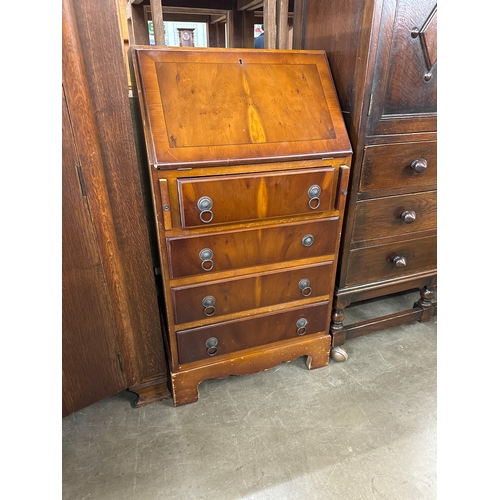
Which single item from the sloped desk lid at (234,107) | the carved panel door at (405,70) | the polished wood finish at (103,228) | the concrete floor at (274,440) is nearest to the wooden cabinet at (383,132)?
the carved panel door at (405,70)

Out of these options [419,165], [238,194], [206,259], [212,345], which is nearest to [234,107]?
[238,194]

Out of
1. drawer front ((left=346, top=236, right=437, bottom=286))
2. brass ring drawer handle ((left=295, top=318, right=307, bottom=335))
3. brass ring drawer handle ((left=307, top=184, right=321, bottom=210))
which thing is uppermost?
brass ring drawer handle ((left=307, top=184, right=321, bottom=210))

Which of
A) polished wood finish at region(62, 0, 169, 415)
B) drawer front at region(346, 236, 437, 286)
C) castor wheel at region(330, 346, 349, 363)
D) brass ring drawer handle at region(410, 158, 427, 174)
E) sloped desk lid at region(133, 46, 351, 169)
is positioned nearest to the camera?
A: polished wood finish at region(62, 0, 169, 415)

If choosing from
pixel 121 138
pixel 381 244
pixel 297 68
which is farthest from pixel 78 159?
pixel 381 244

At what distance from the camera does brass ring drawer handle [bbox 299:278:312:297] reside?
4.93ft

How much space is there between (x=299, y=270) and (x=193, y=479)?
840mm

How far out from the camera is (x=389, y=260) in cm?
171

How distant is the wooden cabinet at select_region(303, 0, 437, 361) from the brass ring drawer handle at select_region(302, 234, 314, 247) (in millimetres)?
206

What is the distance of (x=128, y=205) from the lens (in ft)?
4.00

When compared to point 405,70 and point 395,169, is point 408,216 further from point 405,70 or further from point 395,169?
point 405,70

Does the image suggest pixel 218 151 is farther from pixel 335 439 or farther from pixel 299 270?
pixel 335 439

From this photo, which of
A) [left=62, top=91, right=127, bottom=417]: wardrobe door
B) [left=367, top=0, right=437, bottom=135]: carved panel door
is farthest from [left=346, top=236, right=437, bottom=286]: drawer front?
[left=62, top=91, right=127, bottom=417]: wardrobe door

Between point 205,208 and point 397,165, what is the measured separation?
0.84 meters

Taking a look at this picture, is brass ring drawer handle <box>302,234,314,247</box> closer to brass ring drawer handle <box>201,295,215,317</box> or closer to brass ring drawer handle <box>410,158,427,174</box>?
brass ring drawer handle <box>201,295,215,317</box>
